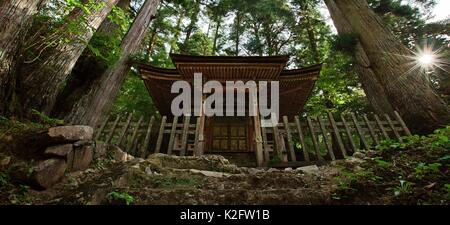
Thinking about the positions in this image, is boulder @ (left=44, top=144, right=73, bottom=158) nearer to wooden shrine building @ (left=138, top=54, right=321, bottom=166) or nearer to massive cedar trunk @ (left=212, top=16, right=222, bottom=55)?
wooden shrine building @ (left=138, top=54, right=321, bottom=166)

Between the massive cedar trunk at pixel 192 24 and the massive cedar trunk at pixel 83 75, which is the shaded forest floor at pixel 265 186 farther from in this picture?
the massive cedar trunk at pixel 192 24

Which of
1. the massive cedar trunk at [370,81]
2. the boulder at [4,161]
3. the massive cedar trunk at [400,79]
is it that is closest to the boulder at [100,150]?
the boulder at [4,161]

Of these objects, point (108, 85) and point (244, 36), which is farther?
point (244, 36)

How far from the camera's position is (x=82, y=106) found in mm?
5602

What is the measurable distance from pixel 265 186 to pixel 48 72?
12.6 feet

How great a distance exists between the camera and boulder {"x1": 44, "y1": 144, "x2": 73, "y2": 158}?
104 inches

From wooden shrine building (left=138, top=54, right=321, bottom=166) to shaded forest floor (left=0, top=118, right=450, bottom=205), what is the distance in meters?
2.84

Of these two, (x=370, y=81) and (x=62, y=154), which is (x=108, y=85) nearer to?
(x=62, y=154)

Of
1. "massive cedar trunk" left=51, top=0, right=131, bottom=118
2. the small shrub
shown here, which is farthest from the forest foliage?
the small shrub

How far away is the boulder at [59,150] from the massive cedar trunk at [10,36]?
109 centimetres

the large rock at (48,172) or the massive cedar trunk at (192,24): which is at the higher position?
the massive cedar trunk at (192,24)

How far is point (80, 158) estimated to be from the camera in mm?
3053

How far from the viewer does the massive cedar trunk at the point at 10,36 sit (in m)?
2.94

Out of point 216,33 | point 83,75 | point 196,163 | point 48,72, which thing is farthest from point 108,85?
point 216,33
